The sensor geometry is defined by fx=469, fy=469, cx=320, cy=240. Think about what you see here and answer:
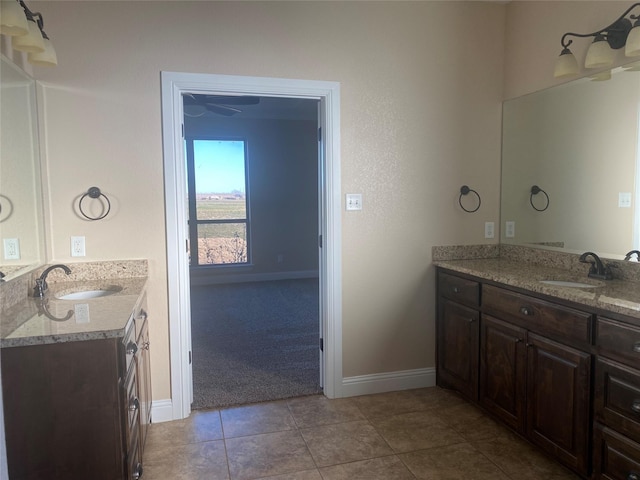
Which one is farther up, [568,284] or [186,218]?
[186,218]

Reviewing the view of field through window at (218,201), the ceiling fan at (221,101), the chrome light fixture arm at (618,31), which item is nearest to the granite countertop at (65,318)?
the ceiling fan at (221,101)

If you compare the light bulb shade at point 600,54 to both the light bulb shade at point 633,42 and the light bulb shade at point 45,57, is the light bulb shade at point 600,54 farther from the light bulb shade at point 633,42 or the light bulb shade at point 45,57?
the light bulb shade at point 45,57

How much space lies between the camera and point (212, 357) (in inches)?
158

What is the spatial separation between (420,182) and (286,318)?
2671 millimetres

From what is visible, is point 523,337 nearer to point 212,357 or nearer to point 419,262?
point 419,262

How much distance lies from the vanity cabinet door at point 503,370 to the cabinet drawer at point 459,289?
0.50 feet

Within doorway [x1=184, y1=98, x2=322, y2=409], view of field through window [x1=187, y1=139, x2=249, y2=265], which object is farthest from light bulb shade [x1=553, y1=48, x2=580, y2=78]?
view of field through window [x1=187, y1=139, x2=249, y2=265]

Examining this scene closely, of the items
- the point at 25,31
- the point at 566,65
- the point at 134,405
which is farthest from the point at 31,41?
the point at 566,65

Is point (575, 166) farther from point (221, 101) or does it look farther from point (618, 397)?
point (221, 101)

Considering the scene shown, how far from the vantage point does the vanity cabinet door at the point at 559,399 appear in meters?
2.08

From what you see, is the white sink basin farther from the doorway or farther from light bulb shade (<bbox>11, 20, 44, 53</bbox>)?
the doorway

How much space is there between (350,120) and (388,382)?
71.0 inches

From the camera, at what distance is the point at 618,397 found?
190cm

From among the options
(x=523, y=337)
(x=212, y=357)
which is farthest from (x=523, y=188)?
(x=212, y=357)
